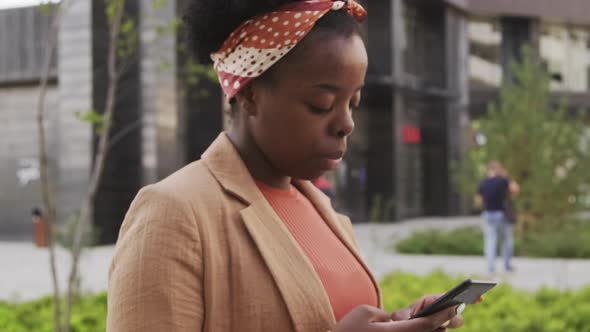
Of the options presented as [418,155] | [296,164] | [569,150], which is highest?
[296,164]

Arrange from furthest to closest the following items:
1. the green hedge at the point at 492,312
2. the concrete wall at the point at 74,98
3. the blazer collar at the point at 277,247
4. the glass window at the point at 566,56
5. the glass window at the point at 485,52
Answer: the glass window at the point at 566,56
the glass window at the point at 485,52
the concrete wall at the point at 74,98
the green hedge at the point at 492,312
the blazer collar at the point at 277,247

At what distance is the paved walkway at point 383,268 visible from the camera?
427 inches

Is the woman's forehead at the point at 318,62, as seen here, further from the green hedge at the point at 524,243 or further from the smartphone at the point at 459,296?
the green hedge at the point at 524,243

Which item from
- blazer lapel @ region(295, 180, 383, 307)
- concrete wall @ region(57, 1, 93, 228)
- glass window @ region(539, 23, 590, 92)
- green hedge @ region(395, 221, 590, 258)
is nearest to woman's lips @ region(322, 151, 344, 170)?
blazer lapel @ region(295, 180, 383, 307)

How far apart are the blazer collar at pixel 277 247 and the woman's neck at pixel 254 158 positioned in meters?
0.02

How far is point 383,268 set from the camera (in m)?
12.4

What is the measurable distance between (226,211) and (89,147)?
1639 cm

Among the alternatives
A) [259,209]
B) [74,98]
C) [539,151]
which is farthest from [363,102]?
[259,209]

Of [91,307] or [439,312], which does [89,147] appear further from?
[439,312]

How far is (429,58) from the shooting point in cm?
2984

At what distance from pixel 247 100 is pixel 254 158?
0.51ft

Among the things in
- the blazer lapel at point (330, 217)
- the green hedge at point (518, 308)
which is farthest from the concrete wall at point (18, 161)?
the blazer lapel at point (330, 217)

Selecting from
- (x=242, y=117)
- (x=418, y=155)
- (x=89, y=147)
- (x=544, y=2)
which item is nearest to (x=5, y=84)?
(x=89, y=147)

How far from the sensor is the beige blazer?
4.81ft
